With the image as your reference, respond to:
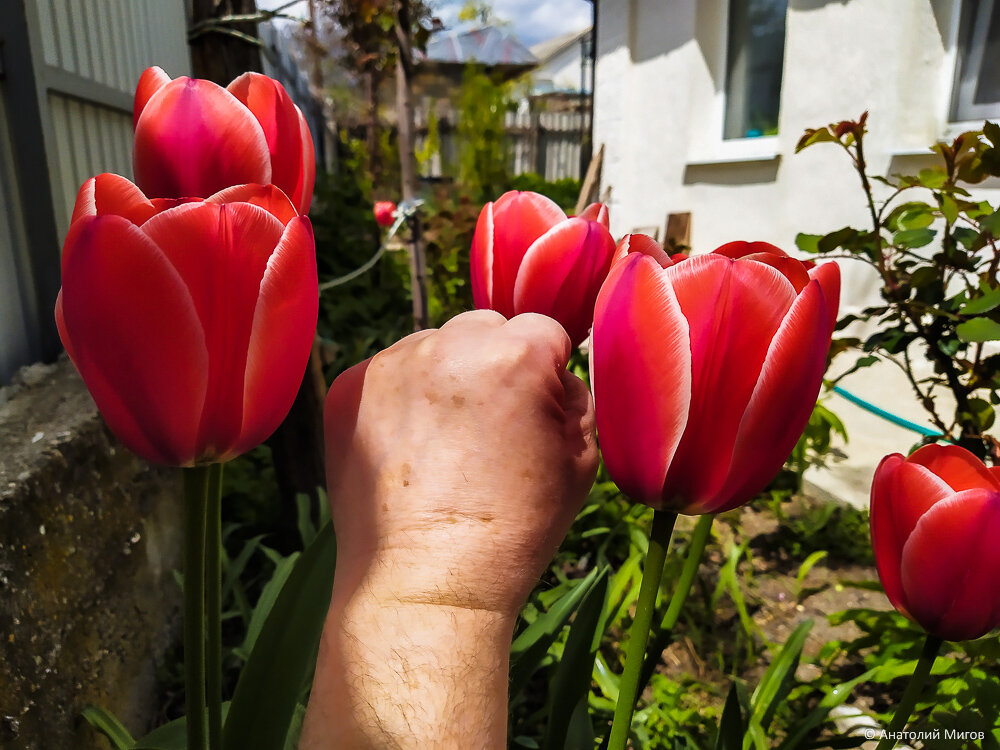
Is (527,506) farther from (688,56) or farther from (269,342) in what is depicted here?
(688,56)

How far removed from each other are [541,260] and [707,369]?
24cm

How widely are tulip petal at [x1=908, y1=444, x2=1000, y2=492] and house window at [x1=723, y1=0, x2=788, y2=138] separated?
4.02 m

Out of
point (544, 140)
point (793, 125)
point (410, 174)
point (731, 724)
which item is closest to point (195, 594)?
point (731, 724)

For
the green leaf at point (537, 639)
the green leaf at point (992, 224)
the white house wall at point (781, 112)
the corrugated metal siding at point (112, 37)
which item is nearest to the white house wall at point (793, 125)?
the white house wall at point (781, 112)

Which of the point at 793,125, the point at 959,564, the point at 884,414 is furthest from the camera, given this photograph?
the point at 793,125

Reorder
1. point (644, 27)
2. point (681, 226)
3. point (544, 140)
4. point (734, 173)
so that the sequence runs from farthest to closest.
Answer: point (544, 140) → point (644, 27) → point (681, 226) → point (734, 173)

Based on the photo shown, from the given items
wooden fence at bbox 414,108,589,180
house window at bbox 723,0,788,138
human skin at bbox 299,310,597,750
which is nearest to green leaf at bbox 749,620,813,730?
human skin at bbox 299,310,597,750

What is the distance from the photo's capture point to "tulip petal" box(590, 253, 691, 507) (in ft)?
1.59

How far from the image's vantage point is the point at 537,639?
3.36 ft

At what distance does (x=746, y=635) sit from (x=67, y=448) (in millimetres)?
1752

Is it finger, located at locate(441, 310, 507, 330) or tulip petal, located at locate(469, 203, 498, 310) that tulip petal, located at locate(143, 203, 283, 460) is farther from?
tulip petal, located at locate(469, 203, 498, 310)

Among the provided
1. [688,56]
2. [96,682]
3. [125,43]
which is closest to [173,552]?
[96,682]

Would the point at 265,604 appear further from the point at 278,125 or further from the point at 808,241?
the point at 808,241

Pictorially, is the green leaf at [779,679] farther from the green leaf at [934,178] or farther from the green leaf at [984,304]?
the green leaf at [934,178]
